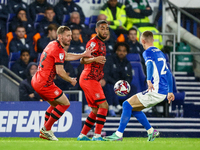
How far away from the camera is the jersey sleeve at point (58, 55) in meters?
6.81

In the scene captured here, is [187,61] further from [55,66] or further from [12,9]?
[55,66]

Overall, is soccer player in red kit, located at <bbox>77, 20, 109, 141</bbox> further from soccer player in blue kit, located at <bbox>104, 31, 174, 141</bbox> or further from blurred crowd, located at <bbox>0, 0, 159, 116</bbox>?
blurred crowd, located at <bbox>0, 0, 159, 116</bbox>

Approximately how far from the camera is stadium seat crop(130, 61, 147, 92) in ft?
37.2

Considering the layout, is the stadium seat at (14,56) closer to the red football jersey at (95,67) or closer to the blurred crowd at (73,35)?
the blurred crowd at (73,35)

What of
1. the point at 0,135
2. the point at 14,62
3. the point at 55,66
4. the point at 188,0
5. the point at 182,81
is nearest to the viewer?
the point at 55,66

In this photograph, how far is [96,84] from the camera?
6.97 m

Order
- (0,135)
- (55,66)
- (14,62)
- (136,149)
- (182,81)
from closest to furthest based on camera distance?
(136,149)
(55,66)
(0,135)
(14,62)
(182,81)

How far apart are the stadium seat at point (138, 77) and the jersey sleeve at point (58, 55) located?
4777 mm

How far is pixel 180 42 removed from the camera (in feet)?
44.5

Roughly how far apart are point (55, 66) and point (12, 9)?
758 centimetres

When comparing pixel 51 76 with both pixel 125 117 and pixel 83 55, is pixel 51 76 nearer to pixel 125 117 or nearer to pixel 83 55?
pixel 83 55

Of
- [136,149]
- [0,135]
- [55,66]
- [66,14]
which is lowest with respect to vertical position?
[0,135]

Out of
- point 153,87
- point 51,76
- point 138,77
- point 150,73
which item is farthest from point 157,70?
point 138,77

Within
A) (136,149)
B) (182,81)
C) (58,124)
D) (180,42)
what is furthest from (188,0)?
(136,149)
